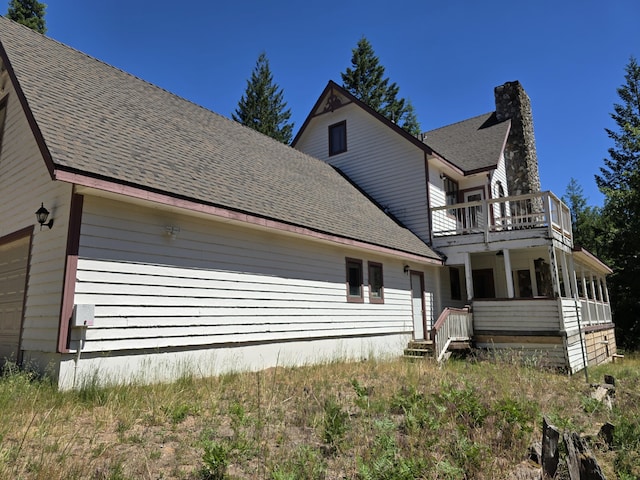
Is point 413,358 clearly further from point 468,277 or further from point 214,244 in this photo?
point 214,244

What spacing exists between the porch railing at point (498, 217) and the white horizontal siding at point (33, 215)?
1246 cm

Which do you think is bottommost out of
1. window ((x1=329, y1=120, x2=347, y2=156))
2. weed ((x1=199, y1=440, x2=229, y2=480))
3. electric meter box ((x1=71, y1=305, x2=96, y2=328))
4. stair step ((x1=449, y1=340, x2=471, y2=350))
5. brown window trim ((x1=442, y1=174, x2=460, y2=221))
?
weed ((x1=199, y1=440, x2=229, y2=480))

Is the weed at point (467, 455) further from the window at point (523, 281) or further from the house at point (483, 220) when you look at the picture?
the window at point (523, 281)

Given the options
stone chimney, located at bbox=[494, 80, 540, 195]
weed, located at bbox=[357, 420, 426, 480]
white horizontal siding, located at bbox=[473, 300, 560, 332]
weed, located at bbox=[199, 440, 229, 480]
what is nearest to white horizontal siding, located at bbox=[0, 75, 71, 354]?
weed, located at bbox=[199, 440, 229, 480]

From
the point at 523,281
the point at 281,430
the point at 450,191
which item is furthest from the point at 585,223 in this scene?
the point at 281,430

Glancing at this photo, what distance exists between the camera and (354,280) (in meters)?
13.0

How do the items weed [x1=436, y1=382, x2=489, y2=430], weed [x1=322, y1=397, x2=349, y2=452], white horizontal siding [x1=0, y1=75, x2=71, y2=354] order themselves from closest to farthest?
weed [x1=322, y1=397, x2=349, y2=452], weed [x1=436, y1=382, x2=489, y2=430], white horizontal siding [x1=0, y1=75, x2=71, y2=354]

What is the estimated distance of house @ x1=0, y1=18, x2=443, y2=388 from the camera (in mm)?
6781

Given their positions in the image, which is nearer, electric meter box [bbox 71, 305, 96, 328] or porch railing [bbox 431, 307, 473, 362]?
electric meter box [bbox 71, 305, 96, 328]

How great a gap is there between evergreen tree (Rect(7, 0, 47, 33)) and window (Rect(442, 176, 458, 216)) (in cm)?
2692

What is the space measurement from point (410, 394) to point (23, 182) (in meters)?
8.18

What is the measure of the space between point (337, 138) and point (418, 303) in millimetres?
8724

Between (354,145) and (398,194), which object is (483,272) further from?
(354,145)

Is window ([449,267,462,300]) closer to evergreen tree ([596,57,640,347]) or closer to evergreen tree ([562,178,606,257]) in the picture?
evergreen tree ([596,57,640,347])
